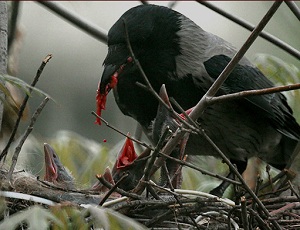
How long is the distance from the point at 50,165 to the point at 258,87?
5.04ft

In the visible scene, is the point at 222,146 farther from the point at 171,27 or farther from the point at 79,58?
the point at 79,58

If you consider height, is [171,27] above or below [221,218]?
above

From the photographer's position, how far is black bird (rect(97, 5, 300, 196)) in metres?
5.11

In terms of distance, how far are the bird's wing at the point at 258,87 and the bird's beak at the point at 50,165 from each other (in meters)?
1.15

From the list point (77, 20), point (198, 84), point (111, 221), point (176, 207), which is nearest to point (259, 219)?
point (176, 207)

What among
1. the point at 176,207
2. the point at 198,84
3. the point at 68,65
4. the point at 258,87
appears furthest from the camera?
the point at 68,65

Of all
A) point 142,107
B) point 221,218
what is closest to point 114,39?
point 142,107

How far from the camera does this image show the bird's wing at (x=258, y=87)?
5.17 metres

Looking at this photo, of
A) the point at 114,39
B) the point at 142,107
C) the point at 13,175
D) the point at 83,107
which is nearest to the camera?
the point at 13,175

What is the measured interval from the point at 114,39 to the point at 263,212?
5.15 ft

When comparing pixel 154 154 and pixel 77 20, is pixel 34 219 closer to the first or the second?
pixel 154 154

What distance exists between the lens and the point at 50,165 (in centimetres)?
455

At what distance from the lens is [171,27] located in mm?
5289

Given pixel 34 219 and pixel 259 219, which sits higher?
pixel 259 219
